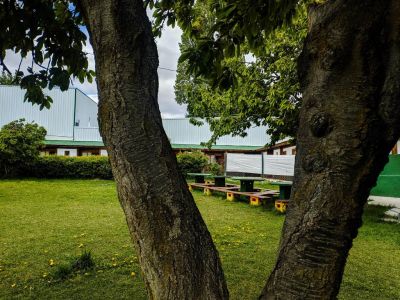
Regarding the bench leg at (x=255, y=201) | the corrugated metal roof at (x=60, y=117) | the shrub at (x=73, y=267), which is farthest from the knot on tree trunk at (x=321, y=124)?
the corrugated metal roof at (x=60, y=117)

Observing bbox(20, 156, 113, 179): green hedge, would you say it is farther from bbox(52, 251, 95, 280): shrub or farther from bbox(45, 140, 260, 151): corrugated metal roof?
bbox(52, 251, 95, 280): shrub

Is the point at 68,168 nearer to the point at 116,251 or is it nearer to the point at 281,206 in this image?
the point at 281,206

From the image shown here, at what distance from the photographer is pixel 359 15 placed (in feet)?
4.06

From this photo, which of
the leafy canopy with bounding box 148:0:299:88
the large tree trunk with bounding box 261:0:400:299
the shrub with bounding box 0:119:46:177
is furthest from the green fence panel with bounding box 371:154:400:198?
the shrub with bounding box 0:119:46:177

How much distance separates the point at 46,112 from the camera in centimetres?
2777

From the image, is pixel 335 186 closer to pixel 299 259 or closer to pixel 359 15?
pixel 299 259

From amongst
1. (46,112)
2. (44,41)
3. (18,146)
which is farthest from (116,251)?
(46,112)

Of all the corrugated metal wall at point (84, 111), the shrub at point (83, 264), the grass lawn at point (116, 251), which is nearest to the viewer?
the grass lawn at point (116, 251)

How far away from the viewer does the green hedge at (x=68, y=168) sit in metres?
19.5

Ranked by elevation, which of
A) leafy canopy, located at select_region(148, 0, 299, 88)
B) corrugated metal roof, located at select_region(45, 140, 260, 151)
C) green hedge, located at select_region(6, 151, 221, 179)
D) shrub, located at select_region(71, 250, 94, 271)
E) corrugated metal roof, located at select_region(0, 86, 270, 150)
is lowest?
shrub, located at select_region(71, 250, 94, 271)

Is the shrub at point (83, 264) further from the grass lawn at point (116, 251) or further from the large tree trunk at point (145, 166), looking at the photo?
the large tree trunk at point (145, 166)

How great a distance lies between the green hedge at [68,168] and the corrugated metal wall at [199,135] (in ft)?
30.2

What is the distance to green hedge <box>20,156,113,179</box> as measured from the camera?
19.5 meters

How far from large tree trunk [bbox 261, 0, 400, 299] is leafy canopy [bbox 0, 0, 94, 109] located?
304 cm
